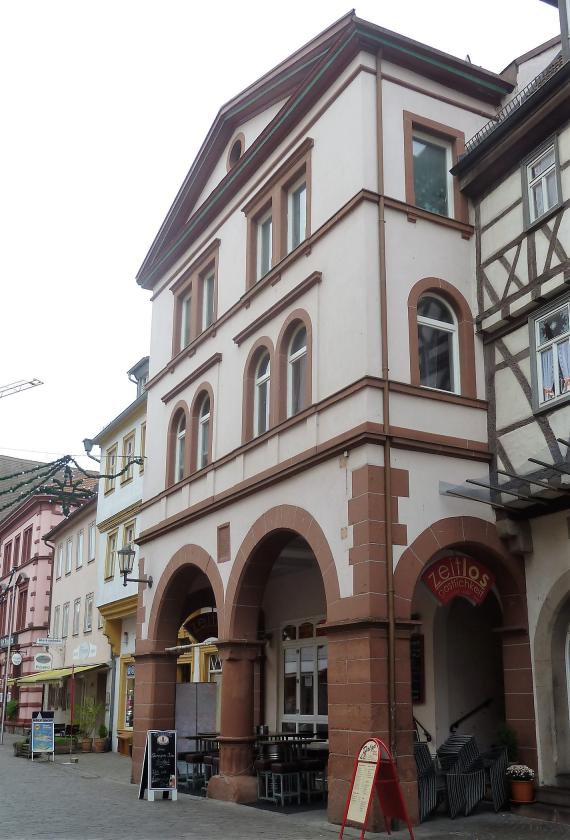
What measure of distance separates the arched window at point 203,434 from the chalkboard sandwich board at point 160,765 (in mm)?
5402

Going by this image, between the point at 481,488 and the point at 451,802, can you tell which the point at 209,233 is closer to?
the point at 481,488

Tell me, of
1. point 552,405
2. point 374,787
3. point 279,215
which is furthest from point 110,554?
point 374,787

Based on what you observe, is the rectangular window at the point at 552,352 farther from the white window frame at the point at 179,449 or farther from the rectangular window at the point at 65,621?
the rectangular window at the point at 65,621

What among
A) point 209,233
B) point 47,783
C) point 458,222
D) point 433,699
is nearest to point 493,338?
point 458,222

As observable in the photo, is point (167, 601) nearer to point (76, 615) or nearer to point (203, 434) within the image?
point (203, 434)

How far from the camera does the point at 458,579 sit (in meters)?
13.4

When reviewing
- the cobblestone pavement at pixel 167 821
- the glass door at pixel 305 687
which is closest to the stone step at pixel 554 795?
the cobblestone pavement at pixel 167 821

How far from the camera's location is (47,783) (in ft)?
63.8

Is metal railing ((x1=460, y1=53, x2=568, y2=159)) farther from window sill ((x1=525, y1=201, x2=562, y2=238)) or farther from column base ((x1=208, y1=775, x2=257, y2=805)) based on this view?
column base ((x1=208, y1=775, x2=257, y2=805))

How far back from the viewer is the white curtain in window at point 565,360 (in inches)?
506

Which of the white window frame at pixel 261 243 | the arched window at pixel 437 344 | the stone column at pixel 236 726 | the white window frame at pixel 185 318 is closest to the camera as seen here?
the arched window at pixel 437 344

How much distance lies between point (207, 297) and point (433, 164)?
6.71 metres

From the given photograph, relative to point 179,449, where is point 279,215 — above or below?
above

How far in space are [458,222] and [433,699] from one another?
24.8 ft
